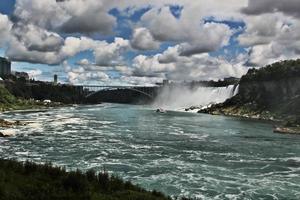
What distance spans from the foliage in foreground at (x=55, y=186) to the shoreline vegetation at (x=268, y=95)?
4049 inches

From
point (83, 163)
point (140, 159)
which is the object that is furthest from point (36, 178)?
point (140, 159)

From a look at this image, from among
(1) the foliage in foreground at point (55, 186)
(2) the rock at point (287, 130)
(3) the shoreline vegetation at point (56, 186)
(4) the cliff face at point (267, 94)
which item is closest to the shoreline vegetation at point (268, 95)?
(4) the cliff face at point (267, 94)

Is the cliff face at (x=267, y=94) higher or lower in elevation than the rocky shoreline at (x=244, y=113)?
higher

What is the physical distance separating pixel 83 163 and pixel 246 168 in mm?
13939

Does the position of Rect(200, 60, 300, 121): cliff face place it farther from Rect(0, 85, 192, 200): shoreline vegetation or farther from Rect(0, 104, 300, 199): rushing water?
Rect(0, 85, 192, 200): shoreline vegetation

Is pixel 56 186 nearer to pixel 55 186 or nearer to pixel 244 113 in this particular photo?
pixel 55 186

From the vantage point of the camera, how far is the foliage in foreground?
17.5m

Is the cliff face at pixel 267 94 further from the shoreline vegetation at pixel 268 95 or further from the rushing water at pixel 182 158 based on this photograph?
the rushing water at pixel 182 158

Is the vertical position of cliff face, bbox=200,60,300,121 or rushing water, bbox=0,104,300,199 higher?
cliff face, bbox=200,60,300,121

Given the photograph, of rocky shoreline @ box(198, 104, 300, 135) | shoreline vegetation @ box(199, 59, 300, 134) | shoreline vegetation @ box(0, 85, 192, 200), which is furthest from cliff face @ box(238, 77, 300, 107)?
shoreline vegetation @ box(0, 85, 192, 200)

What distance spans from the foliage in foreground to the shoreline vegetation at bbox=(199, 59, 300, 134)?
102855 millimetres

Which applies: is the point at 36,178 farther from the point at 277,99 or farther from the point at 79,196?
the point at 277,99

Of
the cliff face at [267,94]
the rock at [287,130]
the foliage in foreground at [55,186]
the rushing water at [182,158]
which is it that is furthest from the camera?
the cliff face at [267,94]

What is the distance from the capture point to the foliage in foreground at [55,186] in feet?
57.6
